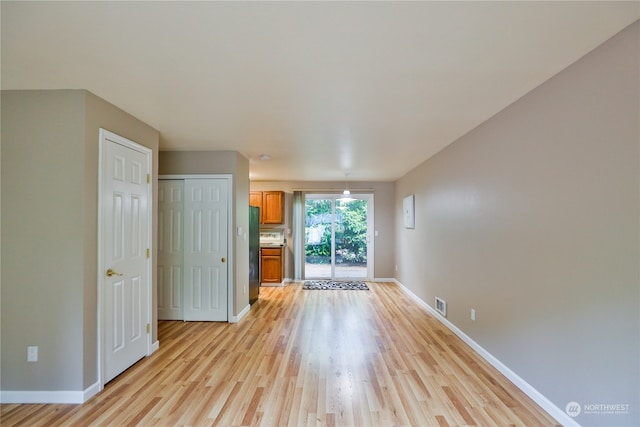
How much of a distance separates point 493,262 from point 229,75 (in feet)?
9.46

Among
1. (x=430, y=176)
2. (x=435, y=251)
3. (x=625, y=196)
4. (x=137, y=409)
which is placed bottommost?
(x=137, y=409)

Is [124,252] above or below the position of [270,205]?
below

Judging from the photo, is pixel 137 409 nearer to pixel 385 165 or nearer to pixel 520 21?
pixel 520 21

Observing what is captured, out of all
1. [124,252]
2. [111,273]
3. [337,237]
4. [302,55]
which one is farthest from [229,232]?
[337,237]

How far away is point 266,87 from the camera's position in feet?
7.66

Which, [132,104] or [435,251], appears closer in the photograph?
[132,104]

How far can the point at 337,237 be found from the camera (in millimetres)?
7477

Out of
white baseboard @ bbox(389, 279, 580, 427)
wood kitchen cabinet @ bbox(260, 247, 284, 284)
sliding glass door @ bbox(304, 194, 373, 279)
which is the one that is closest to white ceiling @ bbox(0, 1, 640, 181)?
white baseboard @ bbox(389, 279, 580, 427)

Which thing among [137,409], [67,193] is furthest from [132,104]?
[137,409]

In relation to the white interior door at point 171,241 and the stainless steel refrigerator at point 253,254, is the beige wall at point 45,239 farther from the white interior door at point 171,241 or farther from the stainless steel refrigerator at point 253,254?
the stainless steel refrigerator at point 253,254

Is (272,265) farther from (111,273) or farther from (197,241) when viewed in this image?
(111,273)

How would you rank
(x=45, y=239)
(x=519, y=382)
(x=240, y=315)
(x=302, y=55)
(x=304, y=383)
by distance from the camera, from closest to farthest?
1. (x=302, y=55)
2. (x=45, y=239)
3. (x=519, y=382)
4. (x=304, y=383)
5. (x=240, y=315)

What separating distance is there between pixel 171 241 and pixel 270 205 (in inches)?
118

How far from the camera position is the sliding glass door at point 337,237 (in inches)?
294
